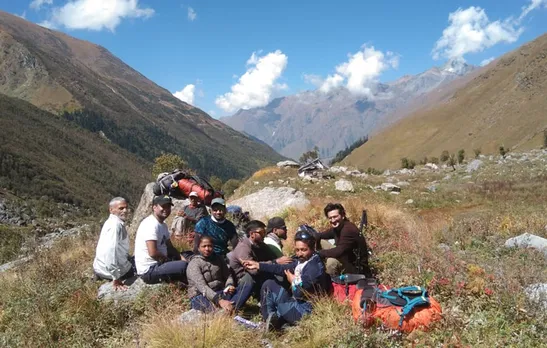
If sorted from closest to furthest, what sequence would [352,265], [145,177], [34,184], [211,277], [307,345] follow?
[307,345] < [211,277] < [352,265] < [34,184] < [145,177]

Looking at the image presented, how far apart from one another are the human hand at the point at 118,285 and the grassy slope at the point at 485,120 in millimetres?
75528

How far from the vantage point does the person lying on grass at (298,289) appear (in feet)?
16.9

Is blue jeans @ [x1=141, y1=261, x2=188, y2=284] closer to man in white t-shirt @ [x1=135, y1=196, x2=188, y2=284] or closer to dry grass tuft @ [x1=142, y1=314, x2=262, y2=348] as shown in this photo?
man in white t-shirt @ [x1=135, y1=196, x2=188, y2=284]

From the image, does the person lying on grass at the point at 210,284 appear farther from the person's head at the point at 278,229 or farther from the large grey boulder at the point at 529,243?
the large grey boulder at the point at 529,243

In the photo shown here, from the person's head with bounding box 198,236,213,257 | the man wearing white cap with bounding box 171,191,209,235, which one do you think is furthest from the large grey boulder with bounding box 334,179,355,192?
the person's head with bounding box 198,236,213,257

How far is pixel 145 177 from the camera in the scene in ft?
526

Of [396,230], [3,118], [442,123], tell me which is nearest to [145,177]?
[3,118]

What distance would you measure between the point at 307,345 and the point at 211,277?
1.99m

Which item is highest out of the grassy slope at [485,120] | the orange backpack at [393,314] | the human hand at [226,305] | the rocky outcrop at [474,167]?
the grassy slope at [485,120]

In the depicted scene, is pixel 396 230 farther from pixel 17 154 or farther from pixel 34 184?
pixel 17 154

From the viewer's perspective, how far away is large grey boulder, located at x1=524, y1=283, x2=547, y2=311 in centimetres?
452

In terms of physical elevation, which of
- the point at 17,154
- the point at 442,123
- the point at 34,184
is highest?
the point at 442,123

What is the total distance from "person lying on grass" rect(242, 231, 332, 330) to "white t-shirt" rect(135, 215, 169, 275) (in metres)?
1.85

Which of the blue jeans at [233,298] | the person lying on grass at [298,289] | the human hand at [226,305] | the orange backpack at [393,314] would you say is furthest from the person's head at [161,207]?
the orange backpack at [393,314]
